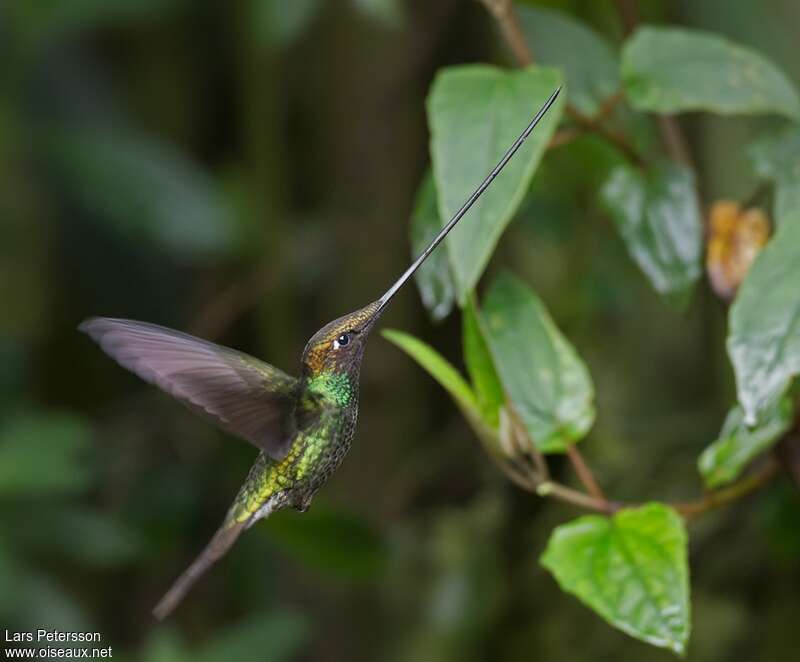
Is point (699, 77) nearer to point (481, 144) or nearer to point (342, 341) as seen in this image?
point (481, 144)

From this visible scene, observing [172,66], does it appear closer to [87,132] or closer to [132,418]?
[87,132]

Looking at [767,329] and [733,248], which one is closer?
[767,329]

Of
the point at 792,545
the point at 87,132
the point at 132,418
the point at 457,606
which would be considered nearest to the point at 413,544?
the point at 457,606

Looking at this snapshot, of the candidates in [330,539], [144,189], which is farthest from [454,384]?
[144,189]

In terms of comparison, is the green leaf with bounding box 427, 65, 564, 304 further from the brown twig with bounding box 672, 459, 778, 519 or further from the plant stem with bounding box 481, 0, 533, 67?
the brown twig with bounding box 672, 459, 778, 519

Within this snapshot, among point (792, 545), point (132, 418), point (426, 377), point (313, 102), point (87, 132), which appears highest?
point (87, 132)

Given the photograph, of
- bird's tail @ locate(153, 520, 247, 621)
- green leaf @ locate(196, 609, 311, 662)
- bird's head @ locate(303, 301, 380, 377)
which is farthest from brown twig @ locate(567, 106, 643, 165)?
green leaf @ locate(196, 609, 311, 662)
